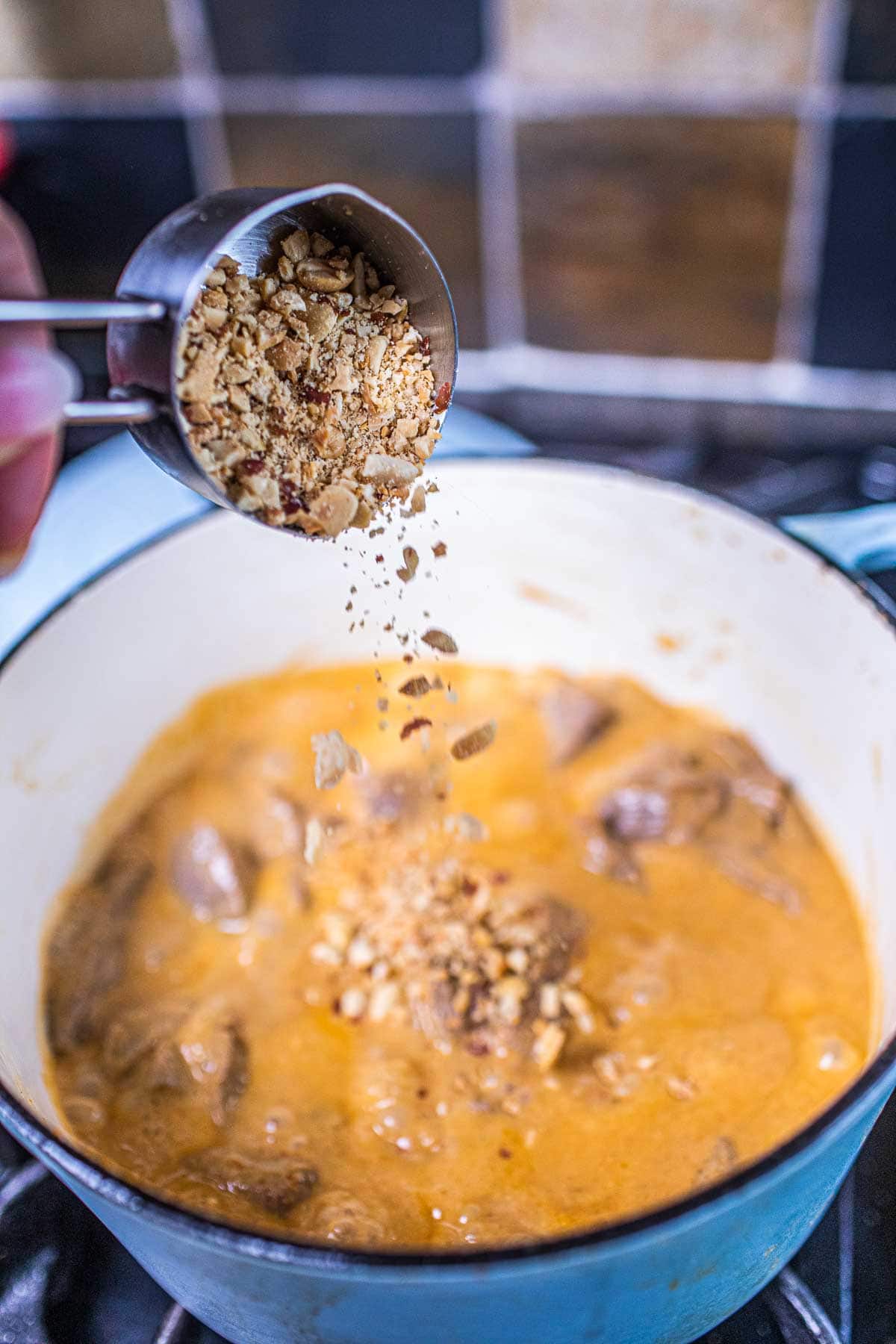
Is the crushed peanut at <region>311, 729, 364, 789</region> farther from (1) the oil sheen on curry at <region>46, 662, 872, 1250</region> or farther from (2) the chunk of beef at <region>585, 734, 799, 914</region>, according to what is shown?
(2) the chunk of beef at <region>585, 734, 799, 914</region>

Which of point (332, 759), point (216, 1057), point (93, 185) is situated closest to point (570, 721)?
point (332, 759)

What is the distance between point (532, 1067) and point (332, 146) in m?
1.33

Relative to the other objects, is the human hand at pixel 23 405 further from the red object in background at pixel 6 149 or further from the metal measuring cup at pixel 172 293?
the red object in background at pixel 6 149

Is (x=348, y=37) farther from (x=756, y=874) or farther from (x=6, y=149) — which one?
(x=756, y=874)

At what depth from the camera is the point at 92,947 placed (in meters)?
0.99

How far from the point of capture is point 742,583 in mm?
1081

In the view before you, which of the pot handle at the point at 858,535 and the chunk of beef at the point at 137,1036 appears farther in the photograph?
the pot handle at the point at 858,535

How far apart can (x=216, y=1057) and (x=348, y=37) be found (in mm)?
1335

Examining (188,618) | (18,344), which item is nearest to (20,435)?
(18,344)

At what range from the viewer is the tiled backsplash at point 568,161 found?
4.78 feet

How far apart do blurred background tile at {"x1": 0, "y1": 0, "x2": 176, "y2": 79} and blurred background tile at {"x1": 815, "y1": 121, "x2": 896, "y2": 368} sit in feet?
3.06

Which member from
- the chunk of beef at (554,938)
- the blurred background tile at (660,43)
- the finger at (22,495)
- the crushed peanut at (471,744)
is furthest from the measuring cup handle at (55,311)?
the blurred background tile at (660,43)

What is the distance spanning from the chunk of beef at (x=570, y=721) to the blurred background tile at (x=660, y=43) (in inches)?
32.6

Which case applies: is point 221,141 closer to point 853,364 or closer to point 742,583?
point 853,364
